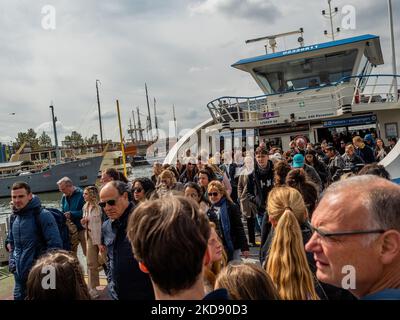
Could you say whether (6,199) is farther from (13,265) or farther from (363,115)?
(13,265)

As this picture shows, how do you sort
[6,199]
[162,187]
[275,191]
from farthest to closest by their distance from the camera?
1. [6,199]
2. [162,187]
3. [275,191]

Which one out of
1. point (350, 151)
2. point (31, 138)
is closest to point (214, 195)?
point (350, 151)

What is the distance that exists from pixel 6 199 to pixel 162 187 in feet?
134

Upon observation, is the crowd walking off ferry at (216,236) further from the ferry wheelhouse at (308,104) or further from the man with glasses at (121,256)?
the ferry wheelhouse at (308,104)

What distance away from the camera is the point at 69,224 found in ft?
16.5

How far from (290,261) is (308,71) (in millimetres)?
14231

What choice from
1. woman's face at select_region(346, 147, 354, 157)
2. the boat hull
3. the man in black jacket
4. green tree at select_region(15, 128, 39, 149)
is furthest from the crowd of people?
green tree at select_region(15, 128, 39, 149)

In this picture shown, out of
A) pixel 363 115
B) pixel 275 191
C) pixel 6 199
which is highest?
pixel 363 115

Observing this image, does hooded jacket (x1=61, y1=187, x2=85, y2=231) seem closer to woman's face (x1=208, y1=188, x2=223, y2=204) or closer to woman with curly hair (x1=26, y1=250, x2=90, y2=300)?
woman's face (x1=208, y1=188, x2=223, y2=204)

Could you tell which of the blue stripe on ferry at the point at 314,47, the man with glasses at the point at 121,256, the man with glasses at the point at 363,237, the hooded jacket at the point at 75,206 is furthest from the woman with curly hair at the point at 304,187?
the blue stripe on ferry at the point at 314,47

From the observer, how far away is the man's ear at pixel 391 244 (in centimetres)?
130

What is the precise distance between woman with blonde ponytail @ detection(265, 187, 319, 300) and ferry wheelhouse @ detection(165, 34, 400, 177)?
1001 centimetres
